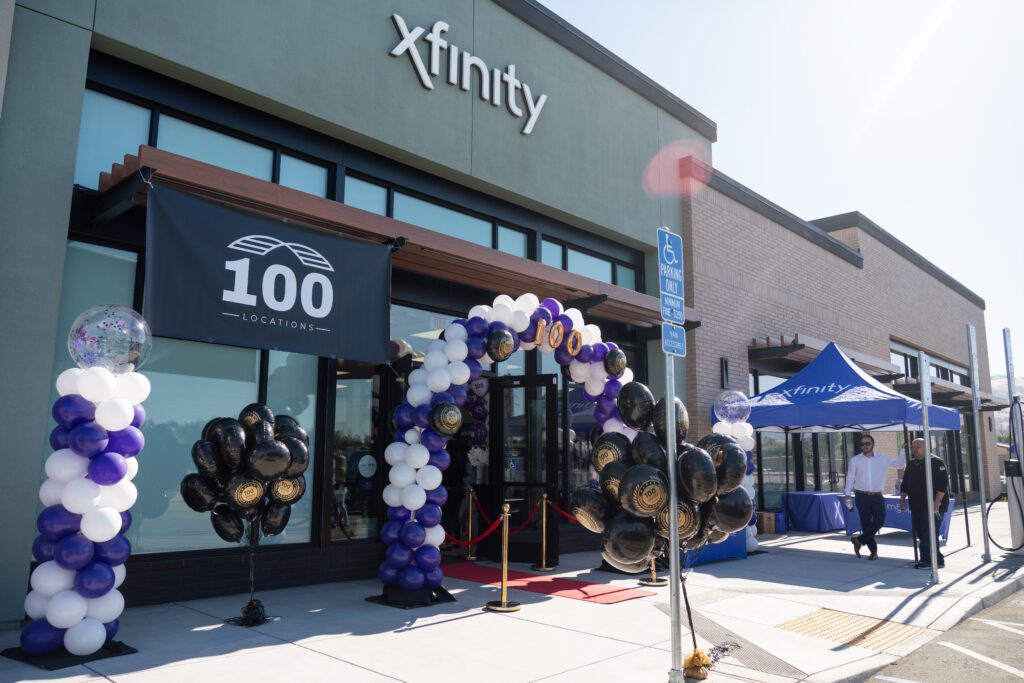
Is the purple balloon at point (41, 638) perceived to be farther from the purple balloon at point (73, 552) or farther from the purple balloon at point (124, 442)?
the purple balloon at point (124, 442)

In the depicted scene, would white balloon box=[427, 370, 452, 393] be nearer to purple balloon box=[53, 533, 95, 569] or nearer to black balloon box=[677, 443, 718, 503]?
black balloon box=[677, 443, 718, 503]

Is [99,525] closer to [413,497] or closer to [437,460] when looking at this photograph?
[413,497]

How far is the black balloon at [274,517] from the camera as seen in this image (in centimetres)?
746

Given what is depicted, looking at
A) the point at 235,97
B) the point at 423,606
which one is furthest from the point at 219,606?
the point at 235,97

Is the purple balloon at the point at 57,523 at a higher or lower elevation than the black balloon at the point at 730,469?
lower

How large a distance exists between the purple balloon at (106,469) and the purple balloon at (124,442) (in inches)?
3.2

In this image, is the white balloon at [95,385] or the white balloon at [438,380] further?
the white balloon at [438,380]

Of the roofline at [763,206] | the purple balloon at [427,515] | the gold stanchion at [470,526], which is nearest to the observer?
the purple balloon at [427,515]

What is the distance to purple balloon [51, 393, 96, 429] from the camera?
5910mm

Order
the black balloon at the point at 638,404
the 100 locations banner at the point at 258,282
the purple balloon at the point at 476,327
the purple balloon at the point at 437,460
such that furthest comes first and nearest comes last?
the purple balloon at the point at 476,327 → the purple balloon at the point at 437,460 → the 100 locations banner at the point at 258,282 → the black balloon at the point at 638,404

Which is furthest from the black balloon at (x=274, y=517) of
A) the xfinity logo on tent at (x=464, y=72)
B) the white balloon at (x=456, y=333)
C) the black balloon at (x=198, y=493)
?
the xfinity logo on tent at (x=464, y=72)

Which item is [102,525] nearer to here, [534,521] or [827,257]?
[534,521]

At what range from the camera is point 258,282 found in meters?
7.93

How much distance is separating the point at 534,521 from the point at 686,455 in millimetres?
5784
